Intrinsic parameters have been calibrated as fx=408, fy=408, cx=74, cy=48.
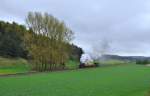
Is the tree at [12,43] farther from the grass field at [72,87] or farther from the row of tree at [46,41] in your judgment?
the grass field at [72,87]

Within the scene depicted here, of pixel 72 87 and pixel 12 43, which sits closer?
pixel 72 87

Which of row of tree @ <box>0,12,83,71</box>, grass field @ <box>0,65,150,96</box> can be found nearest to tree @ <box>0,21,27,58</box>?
row of tree @ <box>0,12,83,71</box>

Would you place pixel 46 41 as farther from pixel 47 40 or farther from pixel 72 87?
pixel 72 87

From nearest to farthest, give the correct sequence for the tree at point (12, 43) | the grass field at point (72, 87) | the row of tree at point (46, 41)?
the grass field at point (72, 87)
the row of tree at point (46, 41)
the tree at point (12, 43)

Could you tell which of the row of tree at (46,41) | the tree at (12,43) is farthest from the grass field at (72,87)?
the tree at (12,43)

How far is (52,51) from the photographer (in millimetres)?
84438

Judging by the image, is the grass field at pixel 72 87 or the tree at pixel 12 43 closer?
the grass field at pixel 72 87

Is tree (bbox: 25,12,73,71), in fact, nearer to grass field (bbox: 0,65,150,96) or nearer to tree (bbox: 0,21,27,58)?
tree (bbox: 0,21,27,58)

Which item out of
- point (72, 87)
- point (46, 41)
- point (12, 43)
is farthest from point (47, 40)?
point (72, 87)

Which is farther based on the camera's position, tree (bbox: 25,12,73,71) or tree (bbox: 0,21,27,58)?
tree (bbox: 0,21,27,58)

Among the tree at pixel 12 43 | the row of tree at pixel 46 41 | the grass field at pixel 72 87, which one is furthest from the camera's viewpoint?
the tree at pixel 12 43

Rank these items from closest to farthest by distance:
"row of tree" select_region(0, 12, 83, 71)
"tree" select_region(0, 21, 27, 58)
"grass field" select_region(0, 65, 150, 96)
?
1. "grass field" select_region(0, 65, 150, 96)
2. "row of tree" select_region(0, 12, 83, 71)
3. "tree" select_region(0, 21, 27, 58)

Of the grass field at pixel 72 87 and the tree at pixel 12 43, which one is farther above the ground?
the tree at pixel 12 43

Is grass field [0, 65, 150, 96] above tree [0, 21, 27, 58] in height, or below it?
below
